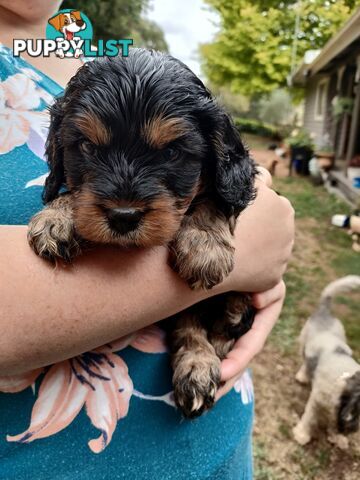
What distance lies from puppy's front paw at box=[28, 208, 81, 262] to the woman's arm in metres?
0.02

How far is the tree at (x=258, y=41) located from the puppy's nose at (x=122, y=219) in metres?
16.4

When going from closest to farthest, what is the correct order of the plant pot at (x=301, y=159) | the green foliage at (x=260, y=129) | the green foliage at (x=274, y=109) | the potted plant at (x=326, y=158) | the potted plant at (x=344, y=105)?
the potted plant at (x=344, y=105)
the potted plant at (x=326, y=158)
the plant pot at (x=301, y=159)
the green foliage at (x=260, y=129)
the green foliage at (x=274, y=109)

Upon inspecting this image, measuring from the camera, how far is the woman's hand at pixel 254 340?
55.1 inches

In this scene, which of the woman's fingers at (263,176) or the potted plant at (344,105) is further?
the potted plant at (344,105)

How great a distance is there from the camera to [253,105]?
1475 inches

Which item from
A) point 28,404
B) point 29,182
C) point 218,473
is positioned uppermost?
point 29,182

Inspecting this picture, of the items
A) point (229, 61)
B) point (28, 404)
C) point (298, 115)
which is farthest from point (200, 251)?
point (298, 115)

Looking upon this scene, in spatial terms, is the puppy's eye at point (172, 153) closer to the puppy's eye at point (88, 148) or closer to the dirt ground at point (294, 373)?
the puppy's eye at point (88, 148)

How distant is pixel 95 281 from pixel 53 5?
1.13m

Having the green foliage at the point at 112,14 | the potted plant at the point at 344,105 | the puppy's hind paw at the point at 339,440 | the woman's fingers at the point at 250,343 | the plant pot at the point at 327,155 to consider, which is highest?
the green foliage at the point at 112,14

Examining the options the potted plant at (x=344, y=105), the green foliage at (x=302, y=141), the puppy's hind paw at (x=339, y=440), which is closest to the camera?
the puppy's hind paw at (x=339, y=440)

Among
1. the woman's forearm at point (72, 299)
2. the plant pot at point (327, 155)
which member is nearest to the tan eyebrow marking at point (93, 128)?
the woman's forearm at point (72, 299)

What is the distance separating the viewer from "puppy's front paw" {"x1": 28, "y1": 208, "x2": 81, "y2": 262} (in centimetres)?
106

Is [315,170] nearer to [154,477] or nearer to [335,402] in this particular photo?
[335,402]
